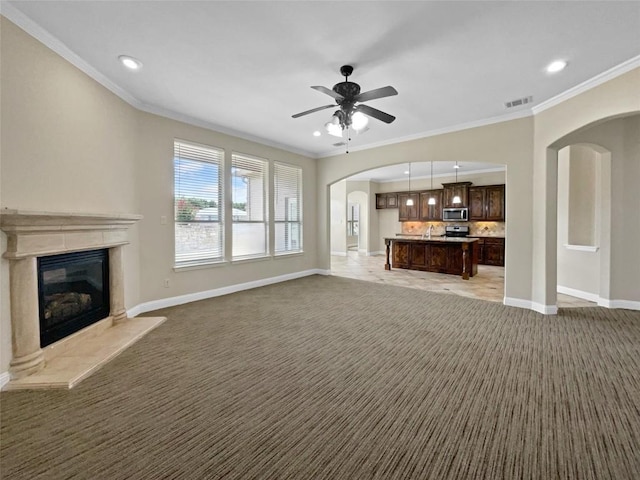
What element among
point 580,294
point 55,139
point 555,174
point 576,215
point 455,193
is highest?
point 455,193

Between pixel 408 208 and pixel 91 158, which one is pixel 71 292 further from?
pixel 408 208

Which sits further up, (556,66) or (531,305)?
(556,66)

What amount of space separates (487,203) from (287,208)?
6420 mm

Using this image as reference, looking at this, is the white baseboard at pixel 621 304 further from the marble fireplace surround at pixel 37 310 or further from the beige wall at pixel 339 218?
the beige wall at pixel 339 218

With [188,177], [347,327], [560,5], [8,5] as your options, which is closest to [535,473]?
[347,327]

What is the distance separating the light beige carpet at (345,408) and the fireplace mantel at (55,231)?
3.75ft

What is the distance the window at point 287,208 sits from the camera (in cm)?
630

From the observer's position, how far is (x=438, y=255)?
7.48m

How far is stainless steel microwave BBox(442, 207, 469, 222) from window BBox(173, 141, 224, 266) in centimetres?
750

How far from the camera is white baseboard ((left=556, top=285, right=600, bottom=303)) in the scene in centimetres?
478

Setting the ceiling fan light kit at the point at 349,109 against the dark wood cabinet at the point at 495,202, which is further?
the dark wood cabinet at the point at 495,202

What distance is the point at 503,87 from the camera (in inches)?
141

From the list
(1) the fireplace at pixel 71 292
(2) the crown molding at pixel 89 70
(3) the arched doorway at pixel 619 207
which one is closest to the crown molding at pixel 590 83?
(3) the arched doorway at pixel 619 207

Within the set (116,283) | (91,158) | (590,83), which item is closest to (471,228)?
(590,83)
